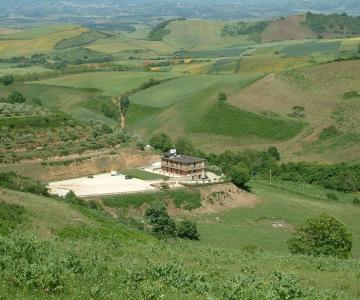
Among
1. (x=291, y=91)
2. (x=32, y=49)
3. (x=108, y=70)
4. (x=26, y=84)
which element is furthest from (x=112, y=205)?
(x=32, y=49)

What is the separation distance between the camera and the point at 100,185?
61.2 m

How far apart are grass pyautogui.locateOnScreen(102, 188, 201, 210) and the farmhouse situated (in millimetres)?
5384

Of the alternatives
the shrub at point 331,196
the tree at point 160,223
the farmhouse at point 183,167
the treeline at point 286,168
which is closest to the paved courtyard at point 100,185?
the farmhouse at point 183,167

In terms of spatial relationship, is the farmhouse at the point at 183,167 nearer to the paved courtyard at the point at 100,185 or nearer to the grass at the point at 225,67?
the paved courtyard at the point at 100,185

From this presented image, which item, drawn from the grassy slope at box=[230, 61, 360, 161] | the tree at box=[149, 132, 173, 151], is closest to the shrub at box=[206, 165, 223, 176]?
the tree at box=[149, 132, 173, 151]

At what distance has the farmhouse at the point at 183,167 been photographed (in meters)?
65.5

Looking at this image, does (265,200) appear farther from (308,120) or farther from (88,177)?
(308,120)

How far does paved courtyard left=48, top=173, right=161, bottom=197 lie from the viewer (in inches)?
2279

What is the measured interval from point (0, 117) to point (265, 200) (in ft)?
94.8

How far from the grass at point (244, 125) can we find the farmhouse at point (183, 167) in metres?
30.2

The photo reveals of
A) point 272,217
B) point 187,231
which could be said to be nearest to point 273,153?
point 272,217

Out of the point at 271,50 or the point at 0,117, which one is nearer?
the point at 0,117

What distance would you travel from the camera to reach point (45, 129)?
69750 mm

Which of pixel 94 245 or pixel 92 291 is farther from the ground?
pixel 92 291
